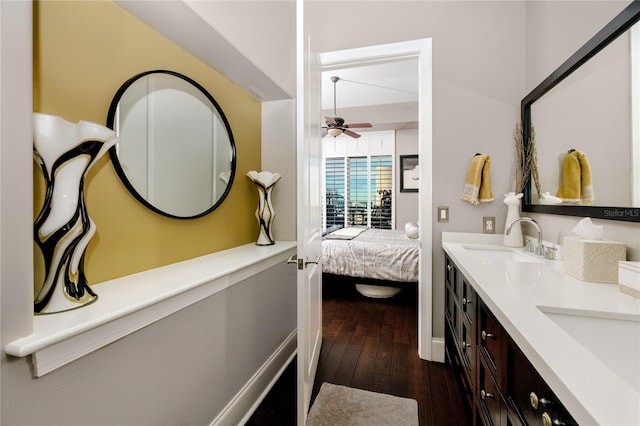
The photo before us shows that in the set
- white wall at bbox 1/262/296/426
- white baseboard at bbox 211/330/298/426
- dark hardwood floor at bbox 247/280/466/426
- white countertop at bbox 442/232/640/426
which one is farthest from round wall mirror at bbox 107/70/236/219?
white countertop at bbox 442/232/640/426

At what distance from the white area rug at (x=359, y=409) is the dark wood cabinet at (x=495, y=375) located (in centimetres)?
33

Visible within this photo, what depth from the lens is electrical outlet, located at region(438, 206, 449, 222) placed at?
212 cm

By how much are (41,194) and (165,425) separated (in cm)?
91

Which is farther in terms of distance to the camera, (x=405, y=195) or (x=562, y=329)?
(x=405, y=195)

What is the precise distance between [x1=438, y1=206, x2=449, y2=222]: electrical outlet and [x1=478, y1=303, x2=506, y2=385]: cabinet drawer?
108 cm

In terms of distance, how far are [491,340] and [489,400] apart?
9.0 inches

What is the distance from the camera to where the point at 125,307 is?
866mm

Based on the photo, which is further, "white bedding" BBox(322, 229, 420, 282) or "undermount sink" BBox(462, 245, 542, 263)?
"white bedding" BBox(322, 229, 420, 282)

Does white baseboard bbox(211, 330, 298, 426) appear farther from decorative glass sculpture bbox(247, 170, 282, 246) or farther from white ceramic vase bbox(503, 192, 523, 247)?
white ceramic vase bbox(503, 192, 523, 247)

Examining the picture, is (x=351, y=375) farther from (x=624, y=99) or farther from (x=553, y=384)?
(x=624, y=99)

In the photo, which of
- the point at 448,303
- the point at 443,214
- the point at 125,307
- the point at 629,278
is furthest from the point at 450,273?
the point at 125,307

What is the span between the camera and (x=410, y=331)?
2596 mm

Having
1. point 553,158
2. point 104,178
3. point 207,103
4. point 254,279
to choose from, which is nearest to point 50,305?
point 104,178

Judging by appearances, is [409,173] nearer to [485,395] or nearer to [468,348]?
[468,348]
